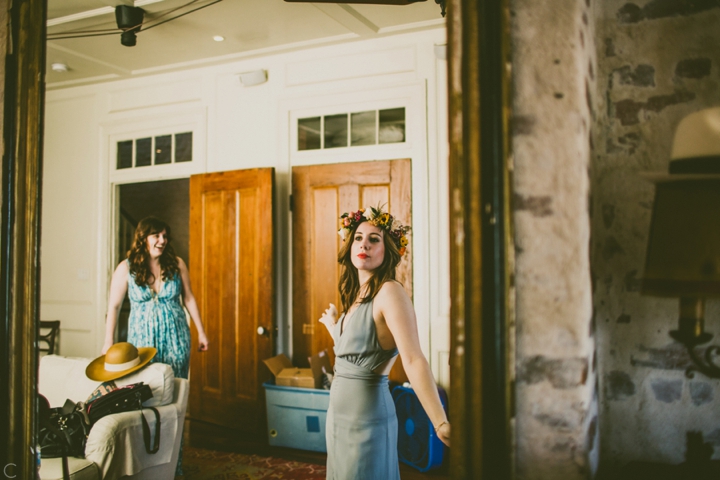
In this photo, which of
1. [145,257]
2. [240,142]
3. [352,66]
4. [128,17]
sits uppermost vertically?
[128,17]

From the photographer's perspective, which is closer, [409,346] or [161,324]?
[409,346]

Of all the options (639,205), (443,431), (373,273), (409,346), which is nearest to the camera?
(639,205)

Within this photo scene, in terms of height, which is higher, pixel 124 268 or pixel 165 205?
pixel 165 205

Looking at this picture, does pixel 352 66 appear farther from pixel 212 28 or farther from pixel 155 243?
pixel 155 243

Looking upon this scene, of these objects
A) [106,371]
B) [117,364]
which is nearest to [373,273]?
[117,364]

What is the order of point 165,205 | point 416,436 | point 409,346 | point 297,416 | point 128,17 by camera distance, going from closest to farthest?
point 409,346 < point 416,436 < point 128,17 < point 297,416 < point 165,205

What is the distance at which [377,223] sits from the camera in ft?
7.27

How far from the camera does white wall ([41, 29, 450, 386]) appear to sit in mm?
3896

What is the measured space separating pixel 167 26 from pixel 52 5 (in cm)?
77

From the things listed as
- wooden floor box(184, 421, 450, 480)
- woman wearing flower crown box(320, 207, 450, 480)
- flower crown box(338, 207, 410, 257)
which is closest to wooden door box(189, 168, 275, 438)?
wooden floor box(184, 421, 450, 480)

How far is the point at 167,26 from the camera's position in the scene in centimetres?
386

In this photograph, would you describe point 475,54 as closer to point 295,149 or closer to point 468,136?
point 468,136

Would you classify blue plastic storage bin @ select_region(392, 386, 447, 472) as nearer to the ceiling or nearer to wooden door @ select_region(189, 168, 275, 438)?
wooden door @ select_region(189, 168, 275, 438)

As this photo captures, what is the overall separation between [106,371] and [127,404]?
0.38 metres
